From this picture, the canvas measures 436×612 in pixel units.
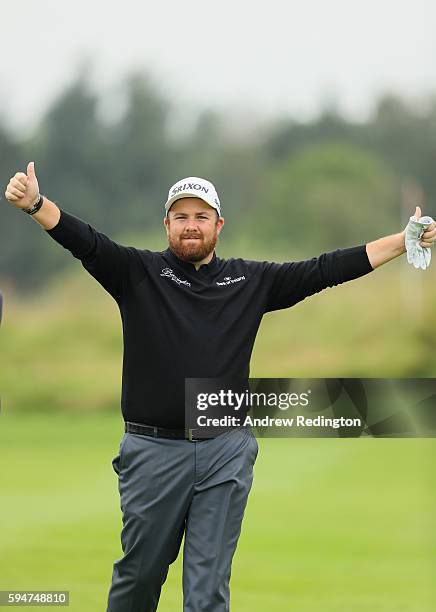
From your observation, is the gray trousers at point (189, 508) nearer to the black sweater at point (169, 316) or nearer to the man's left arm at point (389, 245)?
the black sweater at point (169, 316)

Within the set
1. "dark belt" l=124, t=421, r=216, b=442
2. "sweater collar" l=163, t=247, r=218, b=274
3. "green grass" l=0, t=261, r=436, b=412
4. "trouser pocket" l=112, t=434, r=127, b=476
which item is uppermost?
"green grass" l=0, t=261, r=436, b=412

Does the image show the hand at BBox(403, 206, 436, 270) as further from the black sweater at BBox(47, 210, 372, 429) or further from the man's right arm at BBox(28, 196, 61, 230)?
the man's right arm at BBox(28, 196, 61, 230)

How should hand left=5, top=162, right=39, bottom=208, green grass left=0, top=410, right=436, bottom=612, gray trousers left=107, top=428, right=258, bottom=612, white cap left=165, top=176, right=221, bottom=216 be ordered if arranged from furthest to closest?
green grass left=0, top=410, right=436, bottom=612
white cap left=165, top=176, right=221, bottom=216
gray trousers left=107, top=428, right=258, bottom=612
hand left=5, top=162, right=39, bottom=208

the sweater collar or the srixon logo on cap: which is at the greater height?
the srixon logo on cap

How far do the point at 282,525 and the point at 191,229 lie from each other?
3.78 meters

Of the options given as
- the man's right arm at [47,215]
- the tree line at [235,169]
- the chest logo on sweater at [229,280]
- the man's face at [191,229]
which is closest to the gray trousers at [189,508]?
the chest logo on sweater at [229,280]

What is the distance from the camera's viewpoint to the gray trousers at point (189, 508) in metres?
3.59

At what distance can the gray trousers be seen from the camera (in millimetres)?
3594

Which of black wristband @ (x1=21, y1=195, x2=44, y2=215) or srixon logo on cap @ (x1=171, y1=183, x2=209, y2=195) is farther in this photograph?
srixon logo on cap @ (x1=171, y1=183, x2=209, y2=195)

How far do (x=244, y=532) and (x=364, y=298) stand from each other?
7.17 m

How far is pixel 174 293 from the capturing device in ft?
12.1

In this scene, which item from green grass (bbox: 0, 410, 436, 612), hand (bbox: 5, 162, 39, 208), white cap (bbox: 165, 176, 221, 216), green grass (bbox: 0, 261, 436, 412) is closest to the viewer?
hand (bbox: 5, 162, 39, 208)

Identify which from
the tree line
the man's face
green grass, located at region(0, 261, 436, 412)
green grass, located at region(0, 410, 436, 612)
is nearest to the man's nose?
the man's face

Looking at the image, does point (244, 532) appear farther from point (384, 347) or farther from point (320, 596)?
point (384, 347)
